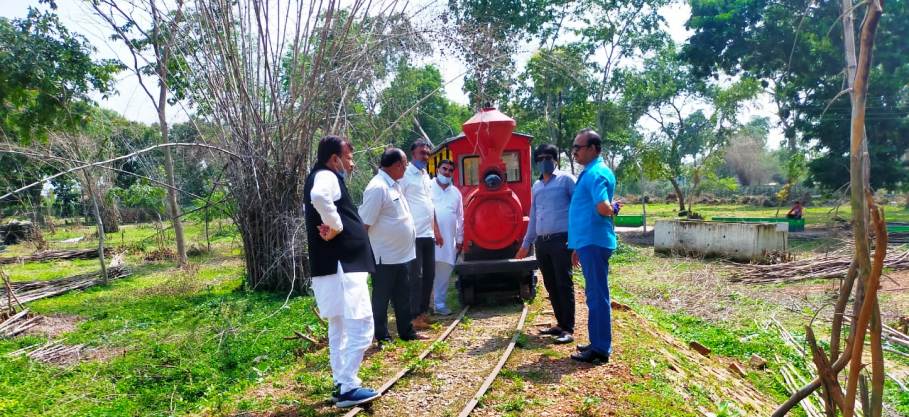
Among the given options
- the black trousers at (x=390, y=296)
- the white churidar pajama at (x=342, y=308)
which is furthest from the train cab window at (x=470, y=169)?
the white churidar pajama at (x=342, y=308)

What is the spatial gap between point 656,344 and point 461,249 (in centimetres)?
261

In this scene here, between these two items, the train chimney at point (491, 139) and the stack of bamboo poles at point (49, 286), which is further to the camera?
the stack of bamboo poles at point (49, 286)

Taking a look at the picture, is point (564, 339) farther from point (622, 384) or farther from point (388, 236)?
point (388, 236)

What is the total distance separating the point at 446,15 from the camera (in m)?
8.66

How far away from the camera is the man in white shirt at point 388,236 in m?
5.33

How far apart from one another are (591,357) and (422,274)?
100.0 inches

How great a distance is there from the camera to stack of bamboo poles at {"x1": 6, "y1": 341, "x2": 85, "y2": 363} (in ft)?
20.6

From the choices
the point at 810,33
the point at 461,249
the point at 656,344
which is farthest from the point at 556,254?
the point at 810,33

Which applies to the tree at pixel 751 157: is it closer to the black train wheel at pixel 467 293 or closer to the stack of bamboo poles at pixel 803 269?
the stack of bamboo poles at pixel 803 269

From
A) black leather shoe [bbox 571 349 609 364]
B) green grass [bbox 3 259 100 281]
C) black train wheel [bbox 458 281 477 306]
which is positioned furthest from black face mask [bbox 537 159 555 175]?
green grass [bbox 3 259 100 281]

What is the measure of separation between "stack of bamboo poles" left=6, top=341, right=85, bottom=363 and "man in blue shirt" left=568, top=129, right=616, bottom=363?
18.5 ft

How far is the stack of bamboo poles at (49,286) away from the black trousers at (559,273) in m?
8.52

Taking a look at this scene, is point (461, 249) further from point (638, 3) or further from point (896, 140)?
point (896, 140)

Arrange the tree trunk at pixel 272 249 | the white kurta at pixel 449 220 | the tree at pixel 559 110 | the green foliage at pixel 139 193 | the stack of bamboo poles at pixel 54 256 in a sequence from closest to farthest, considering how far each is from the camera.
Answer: the white kurta at pixel 449 220 → the tree trunk at pixel 272 249 → the green foliage at pixel 139 193 → the stack of bamboo poles at pixel 54 256 → the tree at pixel 559 110
